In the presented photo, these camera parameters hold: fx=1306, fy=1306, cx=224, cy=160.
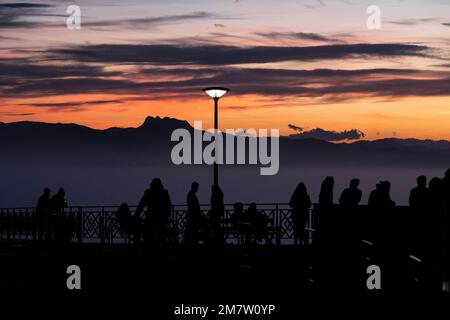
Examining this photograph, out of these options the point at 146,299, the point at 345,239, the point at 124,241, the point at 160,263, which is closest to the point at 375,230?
the point at 345,239

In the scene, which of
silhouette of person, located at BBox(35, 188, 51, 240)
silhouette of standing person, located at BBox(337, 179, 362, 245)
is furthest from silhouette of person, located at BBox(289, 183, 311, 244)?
silhouette of person, located at BBox(35, 188, 51, 240)

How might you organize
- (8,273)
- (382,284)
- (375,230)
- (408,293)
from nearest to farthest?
(408,293) < (382,284) < (375,230) < (8,273)

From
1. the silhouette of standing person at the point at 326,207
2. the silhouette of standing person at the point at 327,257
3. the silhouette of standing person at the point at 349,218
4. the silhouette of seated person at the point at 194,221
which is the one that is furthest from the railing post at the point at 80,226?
the silhouette of standing person at the point at 327,257

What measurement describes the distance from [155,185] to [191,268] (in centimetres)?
185

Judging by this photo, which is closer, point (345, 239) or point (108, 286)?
point (345, 239)

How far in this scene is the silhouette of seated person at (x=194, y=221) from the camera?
1163 inches

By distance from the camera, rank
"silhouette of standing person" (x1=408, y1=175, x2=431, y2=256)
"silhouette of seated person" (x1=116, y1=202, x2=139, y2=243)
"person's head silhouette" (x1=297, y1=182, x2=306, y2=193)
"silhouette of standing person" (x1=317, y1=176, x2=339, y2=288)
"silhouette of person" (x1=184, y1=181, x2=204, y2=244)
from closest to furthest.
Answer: "silhouette of standing person" (x1=408, y1=175, x2=431, y2=256) → "silhouette of standing person" (x1=317, y1=176, x2=339, y2=288) → "silhouette of person" (x1=184, y1=181, x2=204, y2=244) → "person's head silhouette" (x1=297, y1=182, x2=306, y2=193) → "silhouette of seated person" (x1=116, y1=202, x2=139, y2=243)

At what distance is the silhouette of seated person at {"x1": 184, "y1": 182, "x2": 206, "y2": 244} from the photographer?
29531 mm

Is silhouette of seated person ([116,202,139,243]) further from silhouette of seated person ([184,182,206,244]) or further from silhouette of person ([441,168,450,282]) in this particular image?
silhouette of person ([441,168,450,282])

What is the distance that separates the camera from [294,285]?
2222 cm

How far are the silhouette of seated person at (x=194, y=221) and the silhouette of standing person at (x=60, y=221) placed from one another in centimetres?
836

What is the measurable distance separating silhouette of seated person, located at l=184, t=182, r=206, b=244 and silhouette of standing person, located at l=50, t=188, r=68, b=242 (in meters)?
8.36

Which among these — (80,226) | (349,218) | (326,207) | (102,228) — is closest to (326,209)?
(326,207)

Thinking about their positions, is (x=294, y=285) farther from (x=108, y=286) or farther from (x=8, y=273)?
(x=8, y=273)
